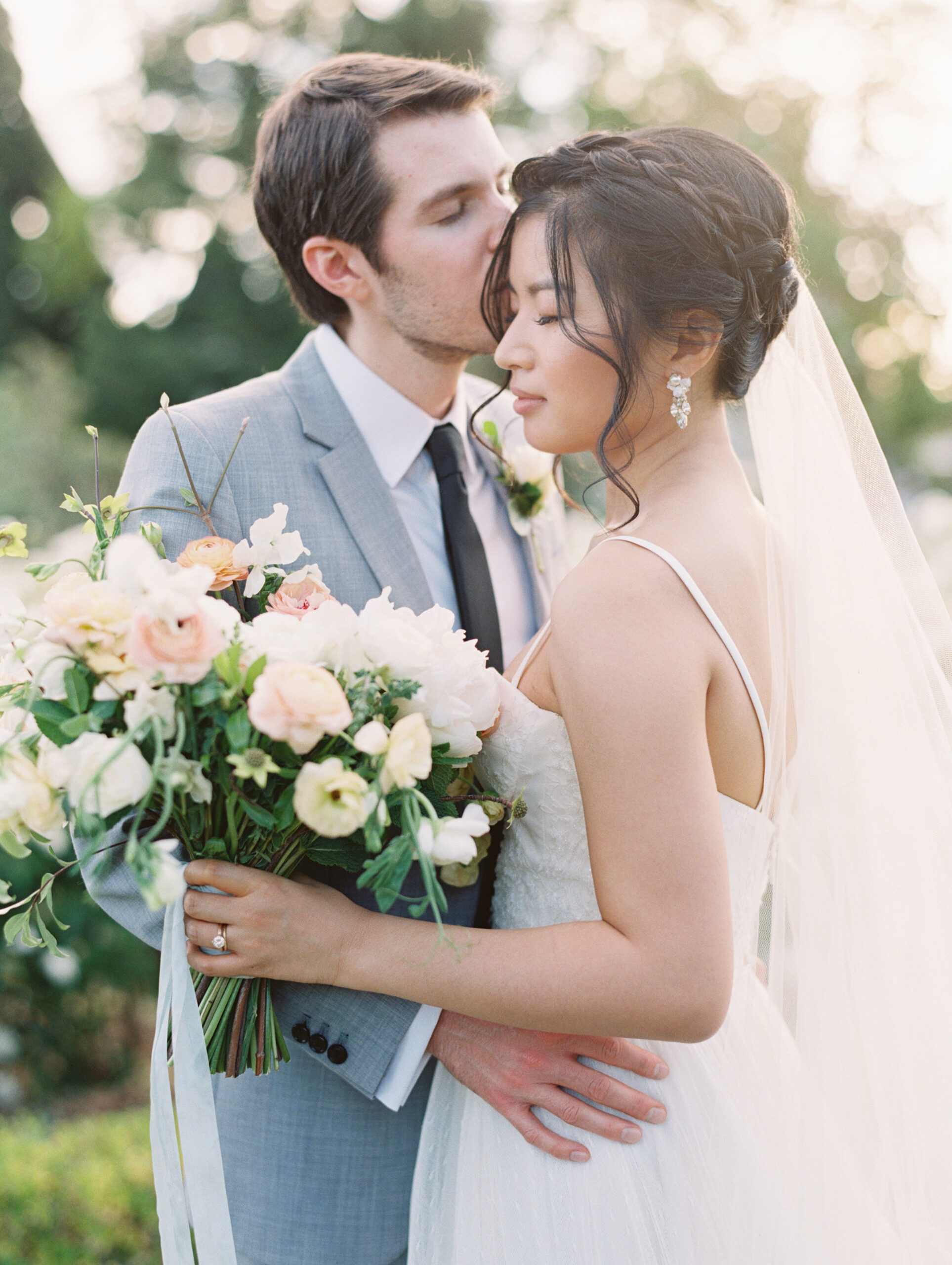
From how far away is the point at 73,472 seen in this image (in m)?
8.62

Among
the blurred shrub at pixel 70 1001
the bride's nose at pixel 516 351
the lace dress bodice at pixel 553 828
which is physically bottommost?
the blurred shrub at pixel 70 1001

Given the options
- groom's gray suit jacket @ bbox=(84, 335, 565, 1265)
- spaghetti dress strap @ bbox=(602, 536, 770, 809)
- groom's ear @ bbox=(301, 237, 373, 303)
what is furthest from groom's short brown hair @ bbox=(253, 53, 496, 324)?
spaghetti dress strap @ bbox=(602, 536, 770, 809)

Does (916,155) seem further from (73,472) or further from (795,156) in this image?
(73,472)

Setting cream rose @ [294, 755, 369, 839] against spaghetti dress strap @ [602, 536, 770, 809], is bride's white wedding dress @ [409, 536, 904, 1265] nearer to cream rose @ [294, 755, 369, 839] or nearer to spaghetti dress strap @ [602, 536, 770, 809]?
spaghetti dress strap @ [602, 536, 770, 809]

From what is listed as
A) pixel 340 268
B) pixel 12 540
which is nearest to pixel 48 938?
pixel 12 540

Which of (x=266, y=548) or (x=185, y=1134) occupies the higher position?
(x=266, y=548)

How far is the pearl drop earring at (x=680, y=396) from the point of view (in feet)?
6.39

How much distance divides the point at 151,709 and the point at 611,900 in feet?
2.76

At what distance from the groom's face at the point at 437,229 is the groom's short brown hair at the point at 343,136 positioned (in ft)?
0.16

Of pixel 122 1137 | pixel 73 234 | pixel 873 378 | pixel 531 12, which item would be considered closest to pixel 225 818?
pixel 122 1137

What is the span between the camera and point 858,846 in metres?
1.94

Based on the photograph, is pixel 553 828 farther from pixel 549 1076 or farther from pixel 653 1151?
pixel 653 1151

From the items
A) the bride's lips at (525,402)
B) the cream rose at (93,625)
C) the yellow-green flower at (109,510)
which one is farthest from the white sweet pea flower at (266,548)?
the bride's lips at (525,402)

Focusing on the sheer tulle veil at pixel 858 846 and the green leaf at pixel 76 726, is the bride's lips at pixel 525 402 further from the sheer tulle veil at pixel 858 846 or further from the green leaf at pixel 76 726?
the green leaf at pixel 76 726
